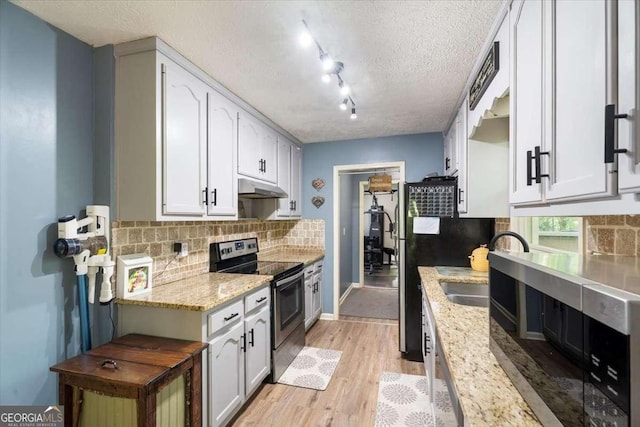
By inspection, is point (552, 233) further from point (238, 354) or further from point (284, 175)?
point (284, 175)

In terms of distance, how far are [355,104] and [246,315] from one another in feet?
6.71

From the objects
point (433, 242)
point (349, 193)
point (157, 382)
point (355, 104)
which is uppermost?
point (355, 104)

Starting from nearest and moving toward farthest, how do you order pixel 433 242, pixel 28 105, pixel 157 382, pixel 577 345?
pixel 577 345 < pixel 157 382 < pixel 28 105 < pixel 433 242

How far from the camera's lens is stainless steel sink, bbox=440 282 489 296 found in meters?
2.23

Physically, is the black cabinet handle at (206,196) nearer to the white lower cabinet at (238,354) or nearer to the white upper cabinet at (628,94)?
the white lower cabinet at (238,354)

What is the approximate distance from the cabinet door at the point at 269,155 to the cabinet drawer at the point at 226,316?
4.75 feet

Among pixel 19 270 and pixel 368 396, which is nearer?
pixel 19 270

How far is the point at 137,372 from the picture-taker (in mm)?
1355

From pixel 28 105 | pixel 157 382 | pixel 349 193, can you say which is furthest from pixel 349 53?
pixel 349 193

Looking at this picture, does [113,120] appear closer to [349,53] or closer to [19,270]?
[19,270]

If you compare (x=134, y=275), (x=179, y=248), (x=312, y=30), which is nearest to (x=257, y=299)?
(x=179, y=248)

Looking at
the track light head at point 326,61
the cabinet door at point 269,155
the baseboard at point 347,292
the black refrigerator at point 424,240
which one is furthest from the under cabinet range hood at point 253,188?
the baseboard at point 347,292

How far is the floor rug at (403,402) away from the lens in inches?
78.3

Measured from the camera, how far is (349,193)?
5660mm
